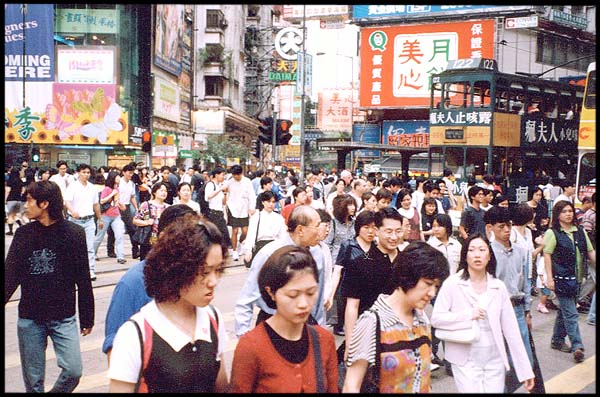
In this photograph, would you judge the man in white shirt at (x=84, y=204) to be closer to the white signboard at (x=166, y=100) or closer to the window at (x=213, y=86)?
the white signboard at (x=166, y=100)

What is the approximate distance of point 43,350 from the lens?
415 cm

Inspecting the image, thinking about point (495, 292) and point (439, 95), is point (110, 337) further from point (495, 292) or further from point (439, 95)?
point (439, 95)

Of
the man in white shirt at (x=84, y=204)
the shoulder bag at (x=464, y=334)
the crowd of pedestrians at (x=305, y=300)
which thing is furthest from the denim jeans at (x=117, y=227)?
the shoulder bag at (x=464, y=334)

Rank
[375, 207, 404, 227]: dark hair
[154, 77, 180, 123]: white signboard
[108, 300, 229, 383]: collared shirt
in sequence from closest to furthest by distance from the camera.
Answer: [108, 300, 229, 383]: collared shirt < [375, 207, 404, 227]: dark hair < [154, 77, 180, 123]: white signboard

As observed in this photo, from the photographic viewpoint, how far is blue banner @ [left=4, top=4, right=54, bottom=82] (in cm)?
2945

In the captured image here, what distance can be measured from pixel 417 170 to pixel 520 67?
8.39 m

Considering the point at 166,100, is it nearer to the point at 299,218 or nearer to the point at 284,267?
the point at 299,218

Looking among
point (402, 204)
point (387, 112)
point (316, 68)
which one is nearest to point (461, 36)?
point (387, 112)

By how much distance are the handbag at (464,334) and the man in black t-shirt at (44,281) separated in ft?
7.39

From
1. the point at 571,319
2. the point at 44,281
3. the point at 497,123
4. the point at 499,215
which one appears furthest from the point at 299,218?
the point at 497,123

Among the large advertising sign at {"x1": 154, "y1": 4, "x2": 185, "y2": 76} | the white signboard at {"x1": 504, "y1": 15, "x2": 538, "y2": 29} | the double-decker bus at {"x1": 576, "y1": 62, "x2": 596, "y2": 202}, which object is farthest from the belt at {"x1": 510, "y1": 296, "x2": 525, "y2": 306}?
the large advertising sign at {"x1": 154, "y1": 4, "x2": 185, "y2": 76}

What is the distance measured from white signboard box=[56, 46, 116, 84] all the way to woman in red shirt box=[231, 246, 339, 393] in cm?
3112

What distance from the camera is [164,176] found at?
14.8 meters

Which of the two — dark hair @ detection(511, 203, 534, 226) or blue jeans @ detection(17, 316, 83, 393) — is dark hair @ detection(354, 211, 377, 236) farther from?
blue jeans @ detection(17, 316, 83, 393)
